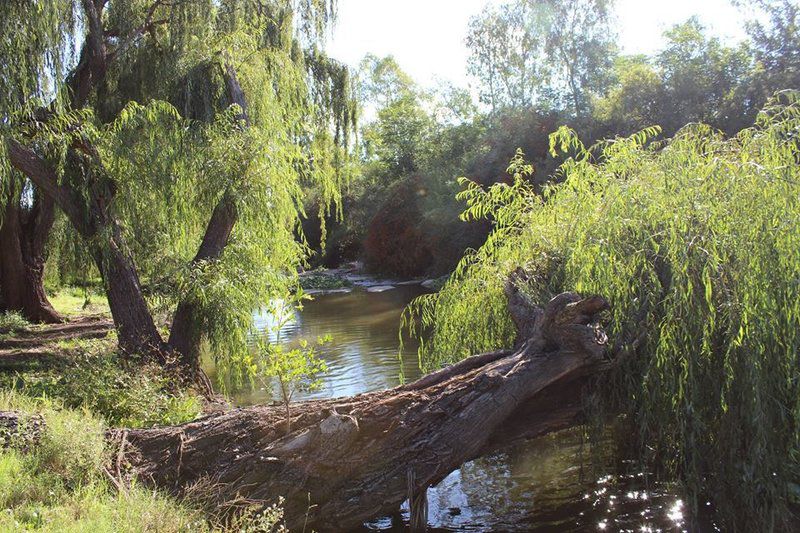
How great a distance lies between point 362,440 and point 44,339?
8719mm

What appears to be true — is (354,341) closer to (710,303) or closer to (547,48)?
(710,303)

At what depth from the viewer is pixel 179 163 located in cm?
809

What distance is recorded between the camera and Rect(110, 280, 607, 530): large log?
4281mm

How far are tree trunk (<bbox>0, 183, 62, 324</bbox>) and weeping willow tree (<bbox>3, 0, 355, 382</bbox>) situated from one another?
4.44 meters

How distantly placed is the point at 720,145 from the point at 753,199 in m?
1.07

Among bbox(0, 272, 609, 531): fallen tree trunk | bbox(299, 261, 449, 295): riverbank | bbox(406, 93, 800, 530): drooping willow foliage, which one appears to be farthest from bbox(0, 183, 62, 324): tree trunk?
bbox(299, 261, 449, 295): riverbank

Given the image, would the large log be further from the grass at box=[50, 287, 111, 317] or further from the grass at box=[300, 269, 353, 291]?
the grass at box=[300, 269, 353, 291]

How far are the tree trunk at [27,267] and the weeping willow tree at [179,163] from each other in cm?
444

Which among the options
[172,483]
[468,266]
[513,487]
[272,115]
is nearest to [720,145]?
[468,266]

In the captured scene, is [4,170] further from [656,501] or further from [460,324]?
[656,501]

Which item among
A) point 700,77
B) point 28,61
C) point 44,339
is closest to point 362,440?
point 28,61

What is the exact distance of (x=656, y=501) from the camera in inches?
206

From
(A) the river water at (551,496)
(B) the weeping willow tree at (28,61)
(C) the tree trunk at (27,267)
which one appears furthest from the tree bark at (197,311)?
(C) the tree trunk at (27,267)

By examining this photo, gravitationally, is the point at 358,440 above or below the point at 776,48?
below
